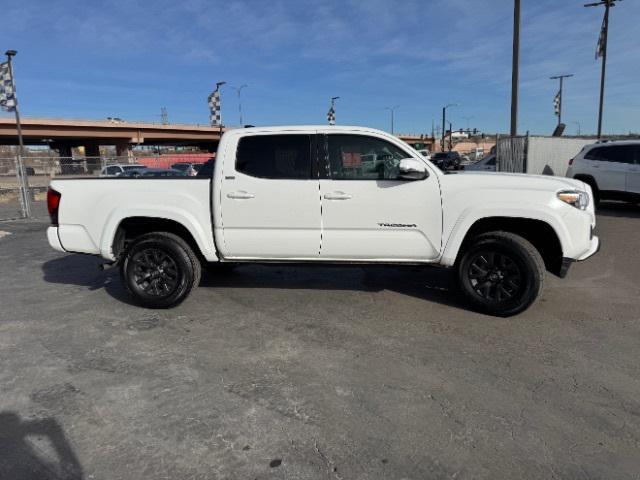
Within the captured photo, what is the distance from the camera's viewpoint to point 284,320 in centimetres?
470

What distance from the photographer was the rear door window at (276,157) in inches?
191

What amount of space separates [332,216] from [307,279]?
170cm

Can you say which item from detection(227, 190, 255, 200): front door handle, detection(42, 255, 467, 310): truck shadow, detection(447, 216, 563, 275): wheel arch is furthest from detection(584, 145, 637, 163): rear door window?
detection(227, 190, 255, 200): front door handle

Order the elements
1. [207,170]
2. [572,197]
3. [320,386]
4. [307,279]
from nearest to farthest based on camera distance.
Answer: [320,386] < [572,197] < [207,170] < [307,279]

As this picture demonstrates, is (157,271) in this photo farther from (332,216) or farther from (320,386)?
(320,386)

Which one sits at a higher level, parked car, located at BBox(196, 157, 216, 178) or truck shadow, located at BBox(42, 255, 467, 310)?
parked car, located at BBox(196, 157, 216, 178)

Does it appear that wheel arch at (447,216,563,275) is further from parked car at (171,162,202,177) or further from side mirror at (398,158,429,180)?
parked car at (171,162,202,177)

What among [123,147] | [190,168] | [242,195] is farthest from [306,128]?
[123,147]

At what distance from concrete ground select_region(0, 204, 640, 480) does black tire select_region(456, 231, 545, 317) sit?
172mm

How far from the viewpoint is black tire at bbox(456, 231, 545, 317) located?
4527 millimetres

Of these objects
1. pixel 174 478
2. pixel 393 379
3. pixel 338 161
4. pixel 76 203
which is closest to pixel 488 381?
pixel 393 379

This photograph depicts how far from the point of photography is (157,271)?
5086 millimetres

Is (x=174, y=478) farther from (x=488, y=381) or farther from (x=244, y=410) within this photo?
(x=488, y=381)

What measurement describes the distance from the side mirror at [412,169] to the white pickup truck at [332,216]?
1 centimetres
